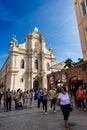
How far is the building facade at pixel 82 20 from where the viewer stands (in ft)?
41.8

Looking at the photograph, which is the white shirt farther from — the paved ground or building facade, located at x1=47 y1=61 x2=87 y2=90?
building facade, located at x1=47 y1=61 x2=87 y2=90

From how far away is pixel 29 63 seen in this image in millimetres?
34500

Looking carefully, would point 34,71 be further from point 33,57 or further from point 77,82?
point 77,82

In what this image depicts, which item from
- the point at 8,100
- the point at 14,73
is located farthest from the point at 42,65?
the point at 8,100

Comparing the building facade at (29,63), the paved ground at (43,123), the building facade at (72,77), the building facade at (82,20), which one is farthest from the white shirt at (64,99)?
the building facade at (29,63)

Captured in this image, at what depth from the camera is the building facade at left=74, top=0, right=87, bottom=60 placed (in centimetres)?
1273

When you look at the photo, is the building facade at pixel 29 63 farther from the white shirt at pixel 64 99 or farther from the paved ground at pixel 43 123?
the white shirt at pixel 64 99

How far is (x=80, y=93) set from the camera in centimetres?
912

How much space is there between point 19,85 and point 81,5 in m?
23.2

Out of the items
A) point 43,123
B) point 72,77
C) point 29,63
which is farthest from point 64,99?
point 29,63

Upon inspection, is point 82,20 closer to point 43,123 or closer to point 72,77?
point 72,77

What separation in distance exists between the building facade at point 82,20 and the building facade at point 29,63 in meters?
21.0

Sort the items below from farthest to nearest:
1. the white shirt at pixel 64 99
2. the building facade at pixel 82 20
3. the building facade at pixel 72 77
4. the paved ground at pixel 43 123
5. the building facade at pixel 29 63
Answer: the building facade at pixel 29 63
the building facade at pixel 72 77
the building facade at pixel 82 20
the paved ground at pixel 43 123
the white shirt at pixel 64 99

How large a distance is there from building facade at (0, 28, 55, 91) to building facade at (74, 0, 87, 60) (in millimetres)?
20963
